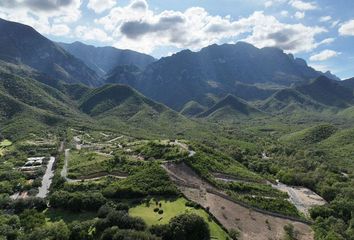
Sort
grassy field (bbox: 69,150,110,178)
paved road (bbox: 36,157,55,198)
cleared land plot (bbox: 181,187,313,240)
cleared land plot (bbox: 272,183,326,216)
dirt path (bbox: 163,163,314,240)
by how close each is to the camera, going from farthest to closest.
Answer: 1. grassy field (bbox: 69,150,110,178)
2. paved road (bbox: 36,157,55,198)
3. cleared land plot (bbox: 272,183,326,216)
4. dirt path (bbox: 163,163,314,240)
5. cleared land plot (bbox: 181,187,313,240)

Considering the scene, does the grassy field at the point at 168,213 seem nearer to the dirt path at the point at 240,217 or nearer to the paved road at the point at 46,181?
the dirt path at the point at 240,217

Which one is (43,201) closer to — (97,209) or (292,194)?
(97,209)

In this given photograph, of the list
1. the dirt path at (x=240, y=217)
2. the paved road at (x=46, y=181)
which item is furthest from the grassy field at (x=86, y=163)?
the dirt path at (x=240, y=217)

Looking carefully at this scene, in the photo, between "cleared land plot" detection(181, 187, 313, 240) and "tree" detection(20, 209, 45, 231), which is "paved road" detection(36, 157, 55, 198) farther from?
"cleared land plot" detection(181, 187, 313, 240)

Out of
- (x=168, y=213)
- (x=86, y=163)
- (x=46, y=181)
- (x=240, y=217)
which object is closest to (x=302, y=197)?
(x=240, y=217)

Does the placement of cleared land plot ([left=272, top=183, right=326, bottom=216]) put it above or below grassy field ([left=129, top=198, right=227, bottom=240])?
above

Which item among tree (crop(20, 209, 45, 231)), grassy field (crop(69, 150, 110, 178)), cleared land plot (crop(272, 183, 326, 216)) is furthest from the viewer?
grassy field (crop(69, 150, 110, 178))

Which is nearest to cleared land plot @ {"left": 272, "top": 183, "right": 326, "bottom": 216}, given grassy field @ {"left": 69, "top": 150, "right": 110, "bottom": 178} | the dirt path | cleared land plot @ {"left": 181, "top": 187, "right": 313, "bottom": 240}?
cleared land plot @ {"left": 181, "top": 187, "right": 313, "bottom": 240}
